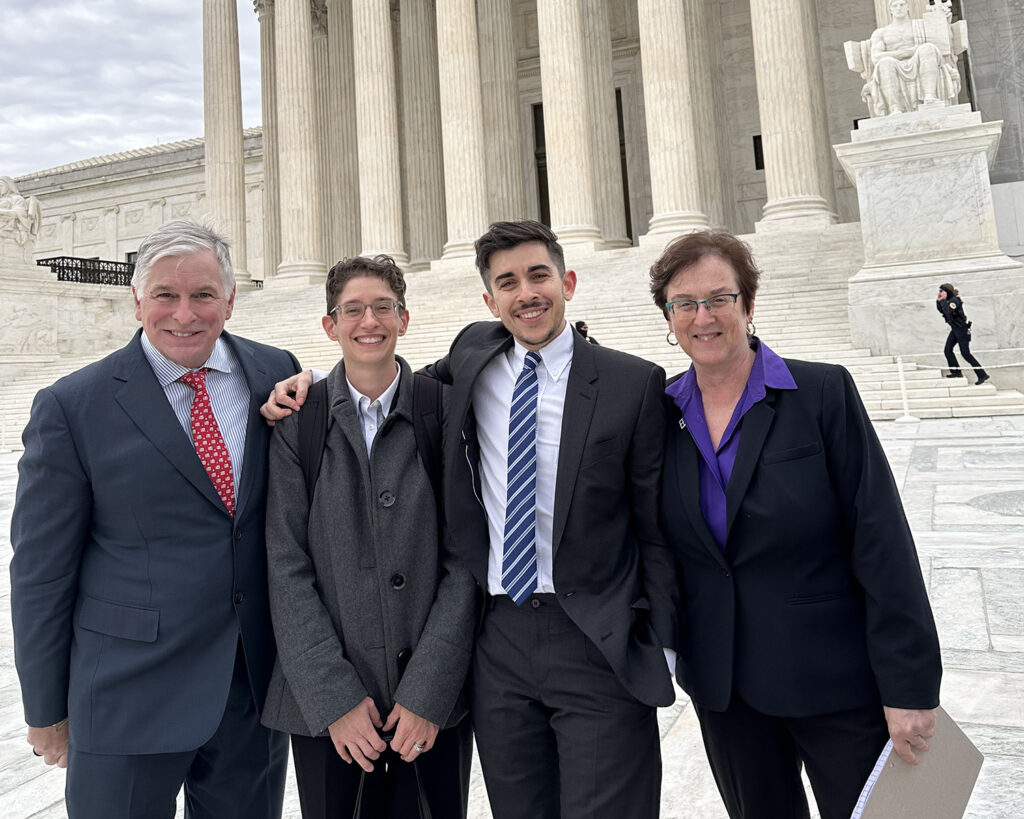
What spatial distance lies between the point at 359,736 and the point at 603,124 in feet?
83.8

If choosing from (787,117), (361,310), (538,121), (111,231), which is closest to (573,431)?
(361,310)

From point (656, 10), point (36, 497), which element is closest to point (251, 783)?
point (36, 497)

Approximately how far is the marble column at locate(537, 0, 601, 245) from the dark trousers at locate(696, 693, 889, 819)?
21.0m

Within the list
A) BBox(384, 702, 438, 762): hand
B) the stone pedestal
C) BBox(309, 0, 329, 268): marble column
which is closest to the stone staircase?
the stone pedestal

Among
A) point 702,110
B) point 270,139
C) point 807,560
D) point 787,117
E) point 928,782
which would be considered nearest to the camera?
point 928,782

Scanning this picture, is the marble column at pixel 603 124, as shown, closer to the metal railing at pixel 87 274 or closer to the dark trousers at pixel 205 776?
the metal railing at pixel 87 274

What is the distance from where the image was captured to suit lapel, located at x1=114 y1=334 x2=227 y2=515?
2324 millimetres

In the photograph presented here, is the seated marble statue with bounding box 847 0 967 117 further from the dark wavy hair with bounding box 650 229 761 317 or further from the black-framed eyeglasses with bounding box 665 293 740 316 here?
the black-framed eyeglasses with bounding box 665 293 740 316

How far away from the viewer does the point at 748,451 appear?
225cm

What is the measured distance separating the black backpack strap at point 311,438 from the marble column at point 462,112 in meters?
22.1

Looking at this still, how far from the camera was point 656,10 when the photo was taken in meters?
22.3

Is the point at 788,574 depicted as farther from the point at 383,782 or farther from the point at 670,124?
the point at 670,124

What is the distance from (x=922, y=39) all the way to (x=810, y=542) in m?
16.8

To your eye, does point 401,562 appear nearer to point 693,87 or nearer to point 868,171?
point 868,171
